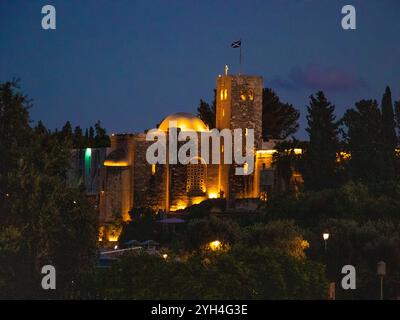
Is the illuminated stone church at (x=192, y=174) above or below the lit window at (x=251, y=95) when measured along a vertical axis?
below

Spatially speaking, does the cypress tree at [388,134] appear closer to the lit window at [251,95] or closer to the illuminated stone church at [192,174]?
the illuminated stone church at [192,174]

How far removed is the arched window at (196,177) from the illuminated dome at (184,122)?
3081mm

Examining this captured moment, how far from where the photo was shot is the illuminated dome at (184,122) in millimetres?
74312

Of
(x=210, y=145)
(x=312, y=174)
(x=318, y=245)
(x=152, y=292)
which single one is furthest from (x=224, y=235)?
(x=210, y=145)

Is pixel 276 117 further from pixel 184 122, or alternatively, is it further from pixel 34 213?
pixel 34 213

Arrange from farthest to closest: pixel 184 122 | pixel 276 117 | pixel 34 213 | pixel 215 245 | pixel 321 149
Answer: pixel 276 117 < pixel 184 122 < pixel 321 149 < pixel 215 245 < pixel 34 213

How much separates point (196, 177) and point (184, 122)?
16.2 ft

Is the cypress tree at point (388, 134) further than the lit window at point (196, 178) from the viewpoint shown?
No

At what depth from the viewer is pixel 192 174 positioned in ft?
236

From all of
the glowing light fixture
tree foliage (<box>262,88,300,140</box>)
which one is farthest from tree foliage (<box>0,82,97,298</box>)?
tree foliage (<box>262,88,300,140</box>)
